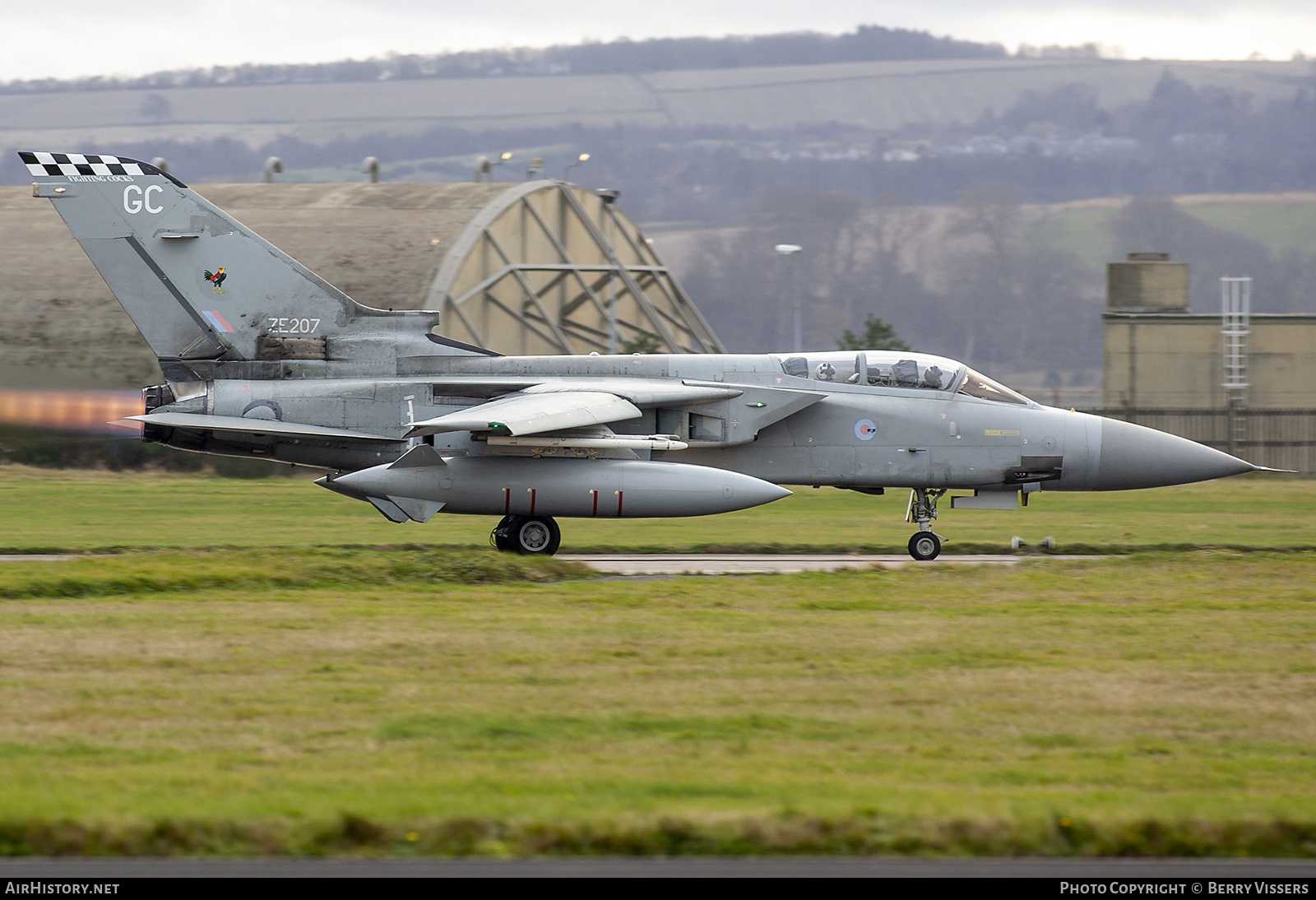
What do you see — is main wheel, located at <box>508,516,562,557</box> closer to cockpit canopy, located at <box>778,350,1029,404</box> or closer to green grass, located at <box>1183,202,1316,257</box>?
cockpit canopy, located at <box>778,350,1029,404</box>

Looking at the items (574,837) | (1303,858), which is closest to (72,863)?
(574,837)

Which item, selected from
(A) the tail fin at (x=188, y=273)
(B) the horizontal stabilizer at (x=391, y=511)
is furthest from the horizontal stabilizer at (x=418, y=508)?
(A) the tail fin at (x=188, y=273)

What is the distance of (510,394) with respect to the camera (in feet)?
58.0

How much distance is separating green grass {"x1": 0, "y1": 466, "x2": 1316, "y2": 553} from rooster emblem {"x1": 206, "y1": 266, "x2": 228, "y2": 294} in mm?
3314

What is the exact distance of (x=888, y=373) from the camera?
59.1 feet

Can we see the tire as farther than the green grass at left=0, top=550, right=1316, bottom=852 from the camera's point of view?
Yes

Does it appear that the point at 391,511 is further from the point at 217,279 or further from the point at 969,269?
the point at 969,269

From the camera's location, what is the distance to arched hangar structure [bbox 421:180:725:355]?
33.8 meters

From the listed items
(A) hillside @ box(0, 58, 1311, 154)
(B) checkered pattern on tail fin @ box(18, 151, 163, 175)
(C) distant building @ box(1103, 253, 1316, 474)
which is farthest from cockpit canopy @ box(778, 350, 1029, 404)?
(A) hillside @ box(0, 58, 1311, 154)

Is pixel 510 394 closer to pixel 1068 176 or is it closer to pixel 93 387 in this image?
pixel 93 387

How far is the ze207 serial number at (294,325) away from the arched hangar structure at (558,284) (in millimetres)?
13663

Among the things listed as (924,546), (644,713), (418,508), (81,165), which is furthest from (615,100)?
(644,713)

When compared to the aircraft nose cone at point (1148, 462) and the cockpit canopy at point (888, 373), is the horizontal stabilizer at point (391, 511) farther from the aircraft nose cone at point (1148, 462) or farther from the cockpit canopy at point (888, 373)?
the aircraft nose cone at point (1148, 462)

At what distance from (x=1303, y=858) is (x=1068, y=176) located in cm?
14883
